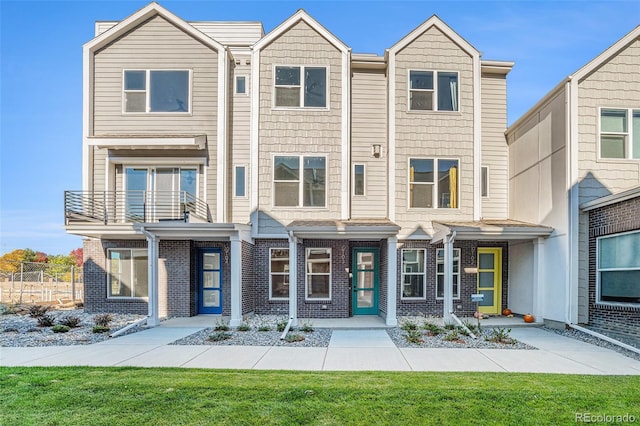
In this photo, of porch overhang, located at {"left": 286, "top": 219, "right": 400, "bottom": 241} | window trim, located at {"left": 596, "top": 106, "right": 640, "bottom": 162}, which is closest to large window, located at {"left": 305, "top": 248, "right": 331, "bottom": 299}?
porch overhang, located at {"left": 286, "top": 219, "right": 400, "bottom": 241}

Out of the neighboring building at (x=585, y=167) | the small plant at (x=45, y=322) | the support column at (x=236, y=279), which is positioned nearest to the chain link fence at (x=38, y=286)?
the small plant at (x=45, y=322)

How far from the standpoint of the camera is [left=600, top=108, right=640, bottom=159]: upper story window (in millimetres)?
10602

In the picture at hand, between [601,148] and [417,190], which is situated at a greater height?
[601,148]

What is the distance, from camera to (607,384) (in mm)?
5754

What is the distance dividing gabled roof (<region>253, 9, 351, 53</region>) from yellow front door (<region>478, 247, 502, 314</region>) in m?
8.14

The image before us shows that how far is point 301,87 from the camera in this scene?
42.5ft

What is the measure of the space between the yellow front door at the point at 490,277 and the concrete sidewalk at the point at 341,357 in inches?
149

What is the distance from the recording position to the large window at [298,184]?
1279 cm

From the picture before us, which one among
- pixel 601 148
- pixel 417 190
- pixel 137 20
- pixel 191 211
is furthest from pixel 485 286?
pixel 137 20

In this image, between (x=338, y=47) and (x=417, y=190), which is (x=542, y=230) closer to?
(x=417, y=190)

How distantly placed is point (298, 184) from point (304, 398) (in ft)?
27.6

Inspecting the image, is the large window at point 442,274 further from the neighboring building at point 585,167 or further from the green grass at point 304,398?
the green grass at point 304,398

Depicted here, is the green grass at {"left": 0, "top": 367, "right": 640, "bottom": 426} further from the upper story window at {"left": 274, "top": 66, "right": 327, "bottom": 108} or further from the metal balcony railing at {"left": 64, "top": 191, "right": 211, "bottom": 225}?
the upper story window at {"left": 274, "top": 66, "right": 327, "bottom": 108}

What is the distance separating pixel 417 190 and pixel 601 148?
502cm
